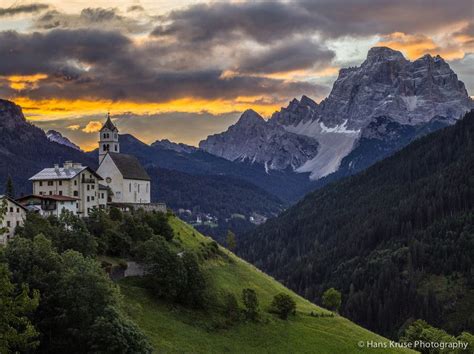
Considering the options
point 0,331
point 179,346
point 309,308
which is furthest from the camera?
point 309,308

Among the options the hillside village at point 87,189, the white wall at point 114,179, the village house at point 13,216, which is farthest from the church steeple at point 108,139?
the village house at point 13,216

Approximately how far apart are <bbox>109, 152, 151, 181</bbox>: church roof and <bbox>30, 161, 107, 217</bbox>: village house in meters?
15.9

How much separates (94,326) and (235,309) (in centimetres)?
4129

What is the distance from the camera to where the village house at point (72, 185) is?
428 ft

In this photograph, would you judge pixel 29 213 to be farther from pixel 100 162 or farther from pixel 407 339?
pixel 407 339

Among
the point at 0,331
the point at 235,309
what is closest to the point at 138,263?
the point at 235,309

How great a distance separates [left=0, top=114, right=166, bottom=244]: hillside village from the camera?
119m

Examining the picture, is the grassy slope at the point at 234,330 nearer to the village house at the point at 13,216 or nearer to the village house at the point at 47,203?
the village house at the point at 13,216

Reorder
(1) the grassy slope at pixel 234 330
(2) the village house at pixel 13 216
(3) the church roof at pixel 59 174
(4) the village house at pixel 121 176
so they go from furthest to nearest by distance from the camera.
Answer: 1. (4) the village house at pixel 121 176
2. (3) the church roof at pixel 59 174
3. (2) the village house at pixel 13 216
4. (1) the grassy slope at pixel 234 330

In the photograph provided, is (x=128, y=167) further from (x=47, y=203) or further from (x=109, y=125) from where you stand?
(x=47, y=203)

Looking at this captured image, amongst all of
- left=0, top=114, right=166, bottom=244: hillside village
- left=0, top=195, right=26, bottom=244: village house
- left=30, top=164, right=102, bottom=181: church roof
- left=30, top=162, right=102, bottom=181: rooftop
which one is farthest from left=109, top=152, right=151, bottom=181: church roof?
left=0, top=195, right=26, bottom=244: village house

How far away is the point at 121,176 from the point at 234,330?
191 ft

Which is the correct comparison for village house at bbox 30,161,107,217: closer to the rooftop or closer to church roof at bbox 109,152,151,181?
the rooftop

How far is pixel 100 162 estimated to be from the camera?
154 m
